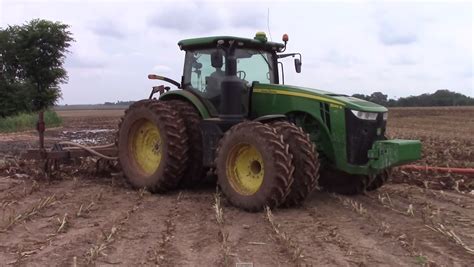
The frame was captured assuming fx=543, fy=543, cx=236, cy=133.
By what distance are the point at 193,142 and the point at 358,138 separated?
2.50m

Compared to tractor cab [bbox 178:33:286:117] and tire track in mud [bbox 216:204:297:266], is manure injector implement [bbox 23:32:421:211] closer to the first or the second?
tractor cab [bbox 178:33:286:117]

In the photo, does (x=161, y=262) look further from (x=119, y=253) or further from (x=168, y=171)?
(x=168, y=171)

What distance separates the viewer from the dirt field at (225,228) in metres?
4.87

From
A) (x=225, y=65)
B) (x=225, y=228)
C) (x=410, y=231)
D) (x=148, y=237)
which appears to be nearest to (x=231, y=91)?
(x=225, y=65)

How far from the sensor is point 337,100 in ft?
23.3

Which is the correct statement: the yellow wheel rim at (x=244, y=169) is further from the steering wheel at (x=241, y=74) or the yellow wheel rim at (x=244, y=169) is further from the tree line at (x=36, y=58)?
the tree line at (x=36, y=58)

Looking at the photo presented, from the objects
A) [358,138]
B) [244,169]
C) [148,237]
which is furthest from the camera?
[244,169]

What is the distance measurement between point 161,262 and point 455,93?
76209 mm

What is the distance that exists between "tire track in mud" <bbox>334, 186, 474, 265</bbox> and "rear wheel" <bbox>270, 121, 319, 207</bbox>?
71 centimetres

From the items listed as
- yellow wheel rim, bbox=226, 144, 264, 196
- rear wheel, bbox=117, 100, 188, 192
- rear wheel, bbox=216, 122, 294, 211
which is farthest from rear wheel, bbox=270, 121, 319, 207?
rear wheel, bbox=117, 100, 188, 192

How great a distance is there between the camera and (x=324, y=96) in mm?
7250

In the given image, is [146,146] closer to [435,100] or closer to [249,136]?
[249,136]

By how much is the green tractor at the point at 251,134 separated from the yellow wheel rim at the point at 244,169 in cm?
1

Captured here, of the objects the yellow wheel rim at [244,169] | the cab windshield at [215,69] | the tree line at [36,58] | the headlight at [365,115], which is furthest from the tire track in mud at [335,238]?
the tree line at [36,58]
